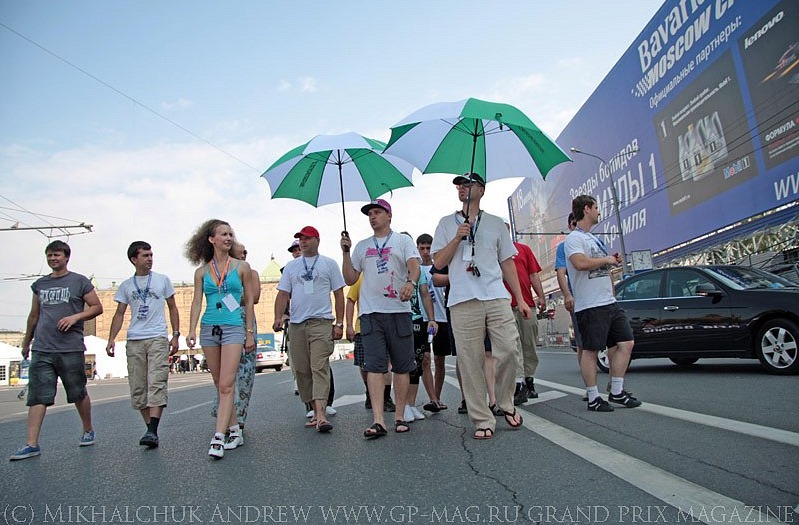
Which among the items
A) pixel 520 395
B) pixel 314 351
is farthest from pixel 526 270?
pixel 314 351

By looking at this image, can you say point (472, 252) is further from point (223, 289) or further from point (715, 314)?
point (715, 314)

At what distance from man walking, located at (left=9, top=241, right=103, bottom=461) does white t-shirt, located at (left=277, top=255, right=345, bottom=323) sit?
1.83 meters

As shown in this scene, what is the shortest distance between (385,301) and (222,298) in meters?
1.28

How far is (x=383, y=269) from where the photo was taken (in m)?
4.90

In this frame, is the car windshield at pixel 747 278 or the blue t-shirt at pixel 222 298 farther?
the car windshield at pixel 747 278

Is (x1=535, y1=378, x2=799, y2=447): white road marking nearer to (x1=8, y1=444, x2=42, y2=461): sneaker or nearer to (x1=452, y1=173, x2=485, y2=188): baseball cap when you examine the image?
(x1=452, y1=173, x2=485, y2=188): baseball cap

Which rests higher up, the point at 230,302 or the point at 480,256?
the point at 480,256

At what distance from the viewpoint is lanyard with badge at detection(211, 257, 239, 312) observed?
4.58 m

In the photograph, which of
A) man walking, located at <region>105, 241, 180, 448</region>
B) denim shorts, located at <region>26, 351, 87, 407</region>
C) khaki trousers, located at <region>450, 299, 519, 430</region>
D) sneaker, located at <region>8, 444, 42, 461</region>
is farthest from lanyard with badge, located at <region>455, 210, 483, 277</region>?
sneaker, located at <region>8, 444, 42, 461</region>

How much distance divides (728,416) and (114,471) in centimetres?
434

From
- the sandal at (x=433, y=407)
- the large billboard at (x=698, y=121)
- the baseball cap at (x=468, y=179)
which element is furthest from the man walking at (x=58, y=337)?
the large billboard at (x=698, y=121)

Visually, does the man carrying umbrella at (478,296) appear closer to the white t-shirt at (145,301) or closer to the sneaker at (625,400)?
the sneaker at (625,400)

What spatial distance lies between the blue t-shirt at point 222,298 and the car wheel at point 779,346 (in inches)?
234

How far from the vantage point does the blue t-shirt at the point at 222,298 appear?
4.53 m
